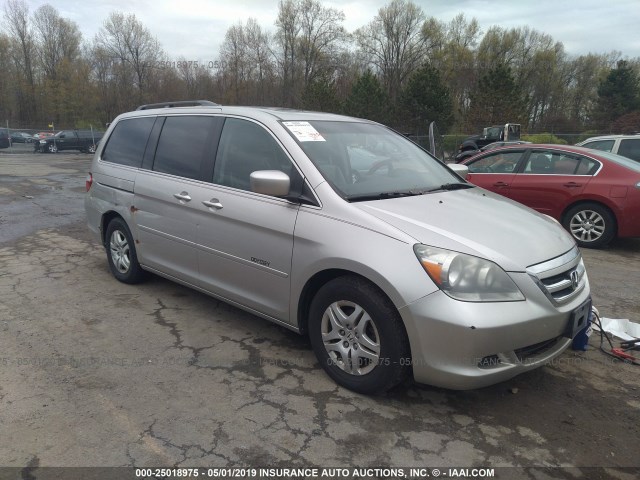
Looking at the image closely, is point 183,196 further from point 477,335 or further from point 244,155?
point 477,335

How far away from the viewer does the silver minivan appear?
8.54 feet

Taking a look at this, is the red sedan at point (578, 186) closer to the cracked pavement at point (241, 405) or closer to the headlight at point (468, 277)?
the cracked pavement at point (241, 405)

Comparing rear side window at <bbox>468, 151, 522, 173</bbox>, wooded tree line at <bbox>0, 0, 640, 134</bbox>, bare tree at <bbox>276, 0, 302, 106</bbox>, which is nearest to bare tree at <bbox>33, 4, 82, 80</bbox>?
wooded tree line at <bbox>0, 0, 640, 134</bbox>

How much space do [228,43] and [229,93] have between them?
22.9 feet

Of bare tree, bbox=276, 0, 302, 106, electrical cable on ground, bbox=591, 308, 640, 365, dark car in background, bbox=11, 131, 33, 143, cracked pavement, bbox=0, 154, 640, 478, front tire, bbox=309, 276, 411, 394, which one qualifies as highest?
bare tree, bbox=276, 0, 302, 106

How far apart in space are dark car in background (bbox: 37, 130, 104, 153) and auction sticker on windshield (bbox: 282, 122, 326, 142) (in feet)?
103

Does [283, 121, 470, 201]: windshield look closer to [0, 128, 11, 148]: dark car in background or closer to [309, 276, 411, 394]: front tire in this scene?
[309, 276, 411, 394]: front tire

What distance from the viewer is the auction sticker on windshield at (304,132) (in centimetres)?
349

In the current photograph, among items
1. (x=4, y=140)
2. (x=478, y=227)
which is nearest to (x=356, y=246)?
(x=478, y=227)

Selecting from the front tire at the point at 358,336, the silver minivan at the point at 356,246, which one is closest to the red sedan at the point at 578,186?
the silver minivan at the point at 356,246

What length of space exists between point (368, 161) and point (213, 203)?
1.24 meters

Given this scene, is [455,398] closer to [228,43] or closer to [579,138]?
[579,138]

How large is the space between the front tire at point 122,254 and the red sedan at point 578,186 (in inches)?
222

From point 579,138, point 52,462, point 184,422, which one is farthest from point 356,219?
point 579,138
